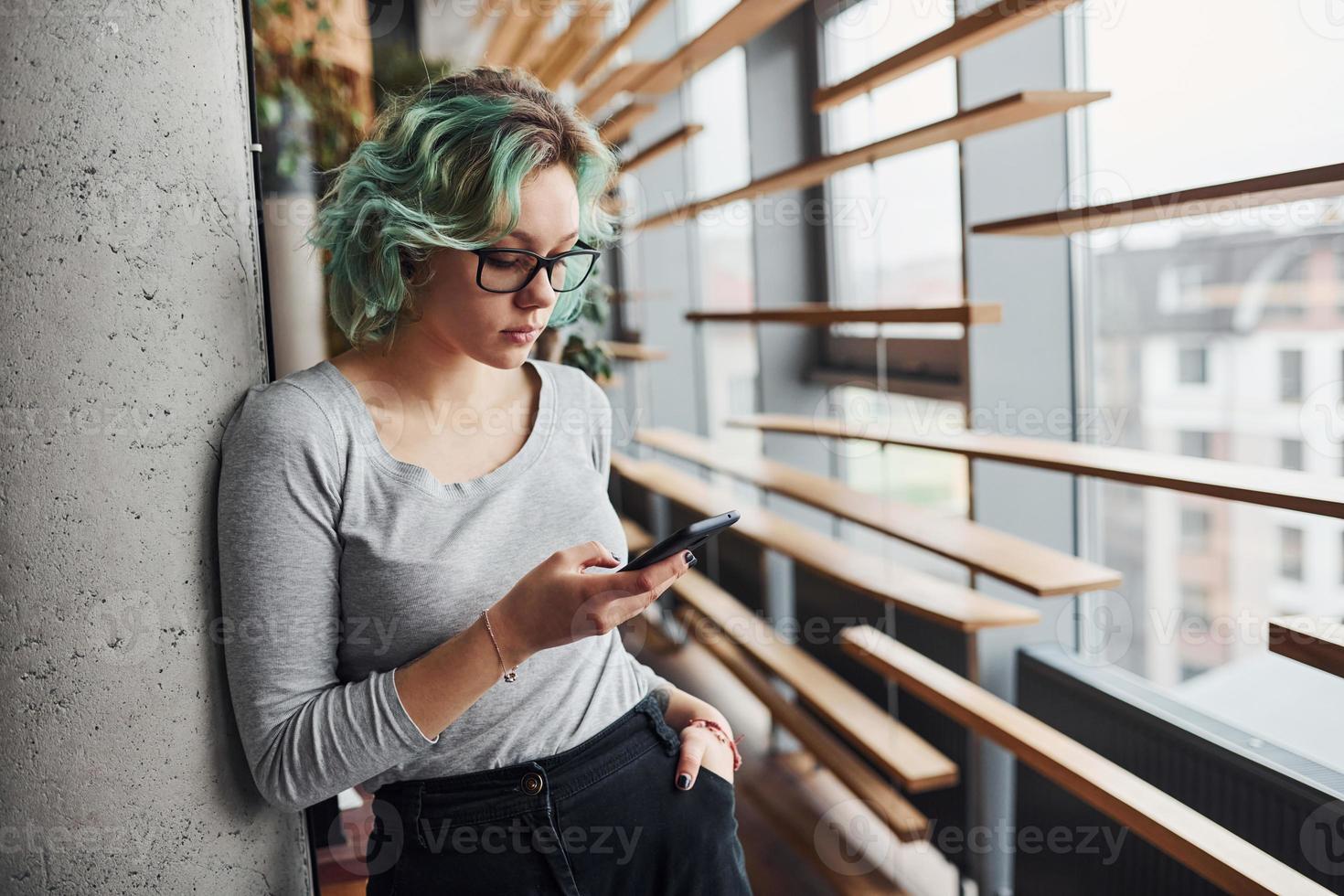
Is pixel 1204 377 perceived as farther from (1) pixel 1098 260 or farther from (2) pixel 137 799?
(2) pixel 137 799

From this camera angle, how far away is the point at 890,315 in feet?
5.82

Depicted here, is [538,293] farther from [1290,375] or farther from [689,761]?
[1290,375]

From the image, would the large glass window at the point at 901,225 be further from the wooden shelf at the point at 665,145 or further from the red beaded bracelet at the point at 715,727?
the red beaded bracelet at the point at 715,727

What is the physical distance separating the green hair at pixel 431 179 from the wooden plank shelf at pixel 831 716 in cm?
125

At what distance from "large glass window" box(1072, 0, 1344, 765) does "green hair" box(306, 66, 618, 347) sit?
110 cm

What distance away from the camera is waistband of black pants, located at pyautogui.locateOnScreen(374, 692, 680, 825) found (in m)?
1.18

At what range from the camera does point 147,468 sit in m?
1.04

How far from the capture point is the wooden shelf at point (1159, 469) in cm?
114

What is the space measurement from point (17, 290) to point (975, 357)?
63.5 inches

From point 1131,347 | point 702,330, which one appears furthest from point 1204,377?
point 702,330

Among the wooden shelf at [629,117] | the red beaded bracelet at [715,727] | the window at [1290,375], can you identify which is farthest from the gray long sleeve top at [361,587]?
the wooden shelf at [629,117]

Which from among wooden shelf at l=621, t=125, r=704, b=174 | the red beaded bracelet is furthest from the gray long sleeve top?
wooden shelf at l=621, t=125, r=704, b=174

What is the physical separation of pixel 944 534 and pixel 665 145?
51.1 inches

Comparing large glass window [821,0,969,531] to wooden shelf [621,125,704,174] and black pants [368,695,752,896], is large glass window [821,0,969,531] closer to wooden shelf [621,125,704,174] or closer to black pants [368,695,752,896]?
wooden shelf [621,125,704,174]
